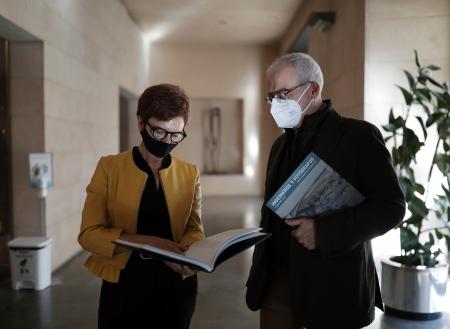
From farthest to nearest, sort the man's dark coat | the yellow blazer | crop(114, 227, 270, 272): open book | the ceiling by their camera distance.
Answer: the ceiling, the yellow blazer, the man's dark coat, crop(114, 227, 270, 272): open book

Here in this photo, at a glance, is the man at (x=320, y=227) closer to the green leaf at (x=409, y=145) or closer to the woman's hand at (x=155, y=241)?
the woman's hand at (x=155, y=241)

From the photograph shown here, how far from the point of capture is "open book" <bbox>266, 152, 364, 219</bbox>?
1533mm

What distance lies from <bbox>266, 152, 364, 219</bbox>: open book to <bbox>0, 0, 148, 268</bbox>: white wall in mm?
3146

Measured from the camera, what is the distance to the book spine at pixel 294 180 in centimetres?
153

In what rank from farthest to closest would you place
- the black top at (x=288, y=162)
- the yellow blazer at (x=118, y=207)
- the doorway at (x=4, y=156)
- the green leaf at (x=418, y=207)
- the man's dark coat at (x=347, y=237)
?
the doorway at (x=4, y=156), the green leaf at (x=418, y=207), the black top at (x=288, y=162), the yellow blazer at (x=118, y=207), the man's dark coat at (x=347, y=237)

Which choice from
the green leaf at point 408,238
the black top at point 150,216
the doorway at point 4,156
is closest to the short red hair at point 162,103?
the black top at point 150,216

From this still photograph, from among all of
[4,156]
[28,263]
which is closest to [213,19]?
[4,156]

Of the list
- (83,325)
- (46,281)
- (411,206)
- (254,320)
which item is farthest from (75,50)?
(411,206)

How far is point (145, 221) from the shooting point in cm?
172

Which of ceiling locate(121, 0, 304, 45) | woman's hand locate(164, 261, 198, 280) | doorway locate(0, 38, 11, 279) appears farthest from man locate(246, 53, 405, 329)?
ceiling locate(121, 0, 304, 45)

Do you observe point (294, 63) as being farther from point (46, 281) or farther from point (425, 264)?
point (46, 281)

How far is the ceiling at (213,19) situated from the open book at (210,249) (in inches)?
283

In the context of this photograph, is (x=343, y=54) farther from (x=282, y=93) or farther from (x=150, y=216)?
(x=150, y=216)

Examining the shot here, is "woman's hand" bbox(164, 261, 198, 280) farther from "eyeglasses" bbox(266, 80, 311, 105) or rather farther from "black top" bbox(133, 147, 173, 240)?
"eyeglasses" bbox(266, 80, 311, 105)
